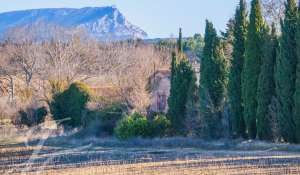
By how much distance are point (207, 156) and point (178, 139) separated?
164 inches

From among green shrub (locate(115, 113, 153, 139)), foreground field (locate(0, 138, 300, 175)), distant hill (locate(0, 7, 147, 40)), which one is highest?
distant hill (locate(0, 7, 147, 40))

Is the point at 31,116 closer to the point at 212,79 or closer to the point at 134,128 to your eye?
the point at 134,128

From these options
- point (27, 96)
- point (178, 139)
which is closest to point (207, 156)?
point (178, 139)

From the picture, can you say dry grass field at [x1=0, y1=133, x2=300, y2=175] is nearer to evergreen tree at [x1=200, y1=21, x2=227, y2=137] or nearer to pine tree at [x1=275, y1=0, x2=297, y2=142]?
pine tree at [x1=275, y1=0, x2=297, y2=142]

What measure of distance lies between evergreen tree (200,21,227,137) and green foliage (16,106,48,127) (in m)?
10.2

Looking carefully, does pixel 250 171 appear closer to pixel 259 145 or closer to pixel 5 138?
pixel 259 145

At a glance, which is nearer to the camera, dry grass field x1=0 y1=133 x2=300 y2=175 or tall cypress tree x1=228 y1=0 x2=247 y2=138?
dry grass field x1=0 y1=133 x2=300 y2=175

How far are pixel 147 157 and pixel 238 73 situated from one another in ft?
21.3

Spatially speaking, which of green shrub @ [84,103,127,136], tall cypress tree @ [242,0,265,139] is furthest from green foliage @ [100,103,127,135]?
tall cypress tree @ [242,0,265,139]

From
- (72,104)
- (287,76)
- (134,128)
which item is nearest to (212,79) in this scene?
(134,128)

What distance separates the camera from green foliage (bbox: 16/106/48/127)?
2837 cm

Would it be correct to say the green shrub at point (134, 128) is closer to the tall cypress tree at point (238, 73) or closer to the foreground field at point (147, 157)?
the foreground field at point (147, 157)

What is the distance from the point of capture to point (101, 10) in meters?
71.1

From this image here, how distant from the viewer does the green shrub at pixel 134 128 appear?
2245 centimetres
